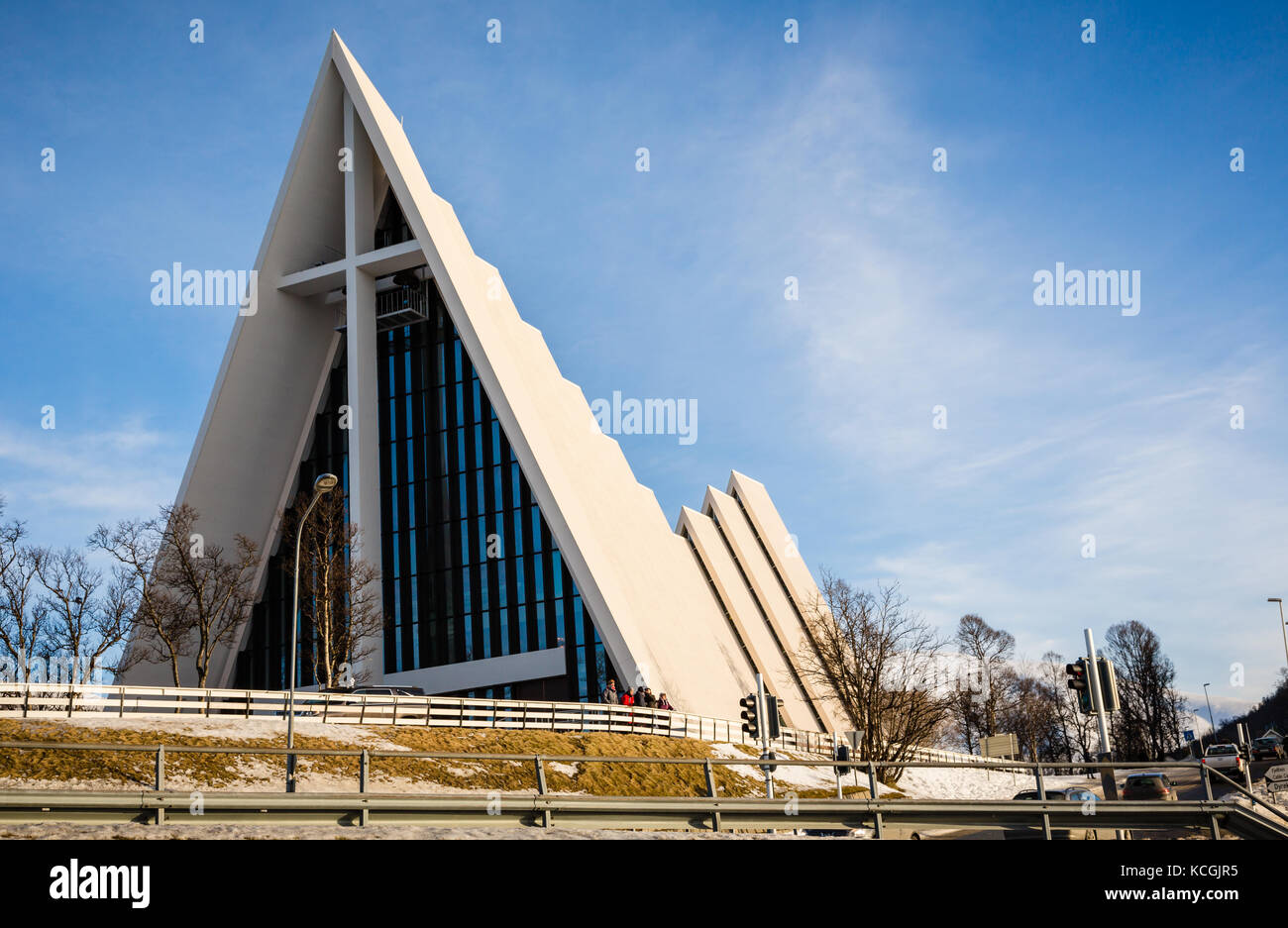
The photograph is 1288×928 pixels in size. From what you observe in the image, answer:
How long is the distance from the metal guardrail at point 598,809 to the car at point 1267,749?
32291 millimetres

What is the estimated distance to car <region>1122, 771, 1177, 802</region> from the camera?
14.3 meters

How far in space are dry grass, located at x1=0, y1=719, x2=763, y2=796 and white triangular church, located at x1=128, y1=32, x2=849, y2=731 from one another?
11.8 m

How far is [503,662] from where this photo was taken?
46219 millimetres

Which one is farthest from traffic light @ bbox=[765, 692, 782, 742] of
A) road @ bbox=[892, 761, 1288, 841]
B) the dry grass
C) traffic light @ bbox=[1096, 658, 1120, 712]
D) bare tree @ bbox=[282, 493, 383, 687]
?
bare tree @ bbox=[282, 493, 383, 687]

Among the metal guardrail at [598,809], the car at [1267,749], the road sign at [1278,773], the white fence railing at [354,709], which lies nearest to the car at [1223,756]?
the car at [1267,749]

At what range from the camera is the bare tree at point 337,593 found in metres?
40.2

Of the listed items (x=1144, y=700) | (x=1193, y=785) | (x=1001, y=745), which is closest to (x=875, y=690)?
(x=1001, y=745)

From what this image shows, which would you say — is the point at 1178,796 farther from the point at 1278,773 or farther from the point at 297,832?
the point at 1278,773

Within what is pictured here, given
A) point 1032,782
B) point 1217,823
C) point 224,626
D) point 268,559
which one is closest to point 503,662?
point 224,626

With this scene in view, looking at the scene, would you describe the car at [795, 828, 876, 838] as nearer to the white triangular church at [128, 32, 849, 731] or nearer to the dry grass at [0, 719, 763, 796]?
the dry grass at [0, 719, 763, 796]

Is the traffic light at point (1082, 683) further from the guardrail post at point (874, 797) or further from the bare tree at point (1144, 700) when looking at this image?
the bare tree at point (1144, 700)
